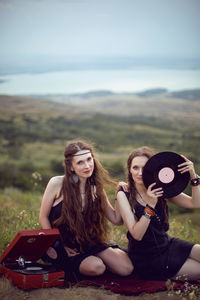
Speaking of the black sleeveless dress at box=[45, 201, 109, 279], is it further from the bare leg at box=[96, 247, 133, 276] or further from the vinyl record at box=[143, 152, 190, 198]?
the vinyl record at box=[143, 152, 190, 198]

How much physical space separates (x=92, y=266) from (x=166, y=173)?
143 cm

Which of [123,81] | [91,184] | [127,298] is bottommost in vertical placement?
[127,298]

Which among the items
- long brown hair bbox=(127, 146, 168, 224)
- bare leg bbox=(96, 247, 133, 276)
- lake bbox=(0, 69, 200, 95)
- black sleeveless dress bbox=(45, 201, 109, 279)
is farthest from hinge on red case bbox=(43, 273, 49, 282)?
lake bbox=(0, 69, 200, 95)

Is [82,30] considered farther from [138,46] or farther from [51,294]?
[51,294]

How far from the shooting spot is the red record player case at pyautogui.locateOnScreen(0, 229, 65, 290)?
4.13 m

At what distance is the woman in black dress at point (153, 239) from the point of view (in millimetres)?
4453

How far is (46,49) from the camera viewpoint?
172 feet

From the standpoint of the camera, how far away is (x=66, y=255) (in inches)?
185

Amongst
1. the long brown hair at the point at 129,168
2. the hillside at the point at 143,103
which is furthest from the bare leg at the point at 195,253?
the hillside at the point at 143,103

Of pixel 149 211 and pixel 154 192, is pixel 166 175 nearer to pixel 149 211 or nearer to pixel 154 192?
pixel 154 192

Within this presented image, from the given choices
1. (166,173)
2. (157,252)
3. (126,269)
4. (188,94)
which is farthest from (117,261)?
(188,94)

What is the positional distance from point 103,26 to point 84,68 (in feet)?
30.7

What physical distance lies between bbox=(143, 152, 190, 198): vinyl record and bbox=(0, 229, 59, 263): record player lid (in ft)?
4.16

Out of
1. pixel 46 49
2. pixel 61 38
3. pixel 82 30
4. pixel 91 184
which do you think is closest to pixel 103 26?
pixel 82 30
